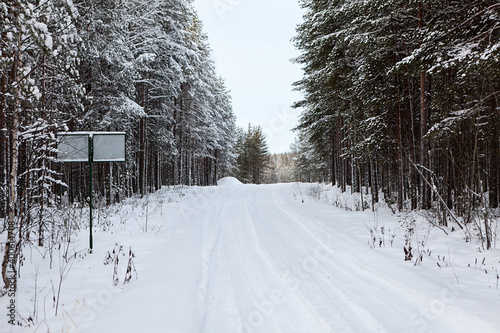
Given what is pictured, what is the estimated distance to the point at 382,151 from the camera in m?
13.0

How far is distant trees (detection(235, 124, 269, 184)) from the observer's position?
53938 mm

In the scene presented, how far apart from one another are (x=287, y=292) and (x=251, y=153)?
50013 millimetres

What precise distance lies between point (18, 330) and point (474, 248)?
8275 millimetres

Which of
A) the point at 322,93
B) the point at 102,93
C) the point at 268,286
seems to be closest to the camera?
the point at 268,286

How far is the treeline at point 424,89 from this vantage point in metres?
7.08

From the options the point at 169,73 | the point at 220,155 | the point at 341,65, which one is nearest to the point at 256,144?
the point at 220,155

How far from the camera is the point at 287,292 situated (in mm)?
4266

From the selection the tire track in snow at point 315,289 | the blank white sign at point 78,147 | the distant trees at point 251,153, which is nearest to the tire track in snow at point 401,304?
the tire track in snow at point 315,289

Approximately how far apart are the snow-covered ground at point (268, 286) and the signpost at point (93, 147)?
72.2 inches

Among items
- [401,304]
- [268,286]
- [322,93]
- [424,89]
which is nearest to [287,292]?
[268,286]

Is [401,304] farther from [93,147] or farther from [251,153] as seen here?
[251,153]

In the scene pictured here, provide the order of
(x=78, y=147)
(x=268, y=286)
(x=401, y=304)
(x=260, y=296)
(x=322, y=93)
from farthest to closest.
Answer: (x=322, y=93) < (x=78, y=147) < (x=268, y=286) < (x=260, y=296) < (x=401, y=304)

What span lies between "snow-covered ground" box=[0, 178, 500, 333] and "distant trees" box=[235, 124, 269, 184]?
151ft

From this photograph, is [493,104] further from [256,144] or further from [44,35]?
[256,144]
